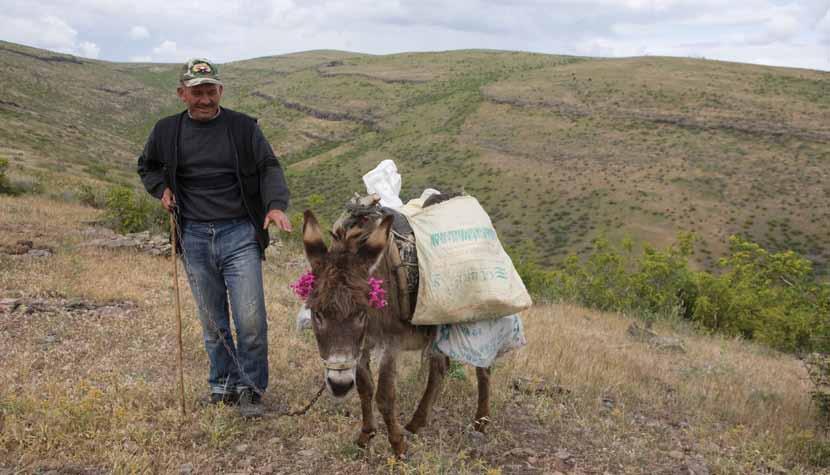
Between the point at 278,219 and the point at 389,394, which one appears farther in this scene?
the point at 278,219

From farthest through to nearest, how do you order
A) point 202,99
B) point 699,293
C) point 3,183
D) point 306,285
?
point 699,293, point 3,183, point 202,99, point 306,285

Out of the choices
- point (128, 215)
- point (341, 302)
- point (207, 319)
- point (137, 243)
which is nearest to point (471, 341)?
point (341, 302)

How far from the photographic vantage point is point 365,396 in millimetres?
3928

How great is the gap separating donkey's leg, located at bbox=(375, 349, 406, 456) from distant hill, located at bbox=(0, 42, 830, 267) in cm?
1743

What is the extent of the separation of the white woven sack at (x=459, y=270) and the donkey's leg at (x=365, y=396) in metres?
0.46

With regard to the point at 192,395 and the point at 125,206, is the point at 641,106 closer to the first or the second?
the point at 125,206

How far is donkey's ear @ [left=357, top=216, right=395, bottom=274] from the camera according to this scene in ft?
10.5

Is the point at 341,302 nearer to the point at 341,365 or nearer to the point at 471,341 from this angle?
the point at 341,365

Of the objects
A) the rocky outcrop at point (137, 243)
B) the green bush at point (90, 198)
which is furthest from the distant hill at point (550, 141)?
the rocky outcrop at point (137, 243)

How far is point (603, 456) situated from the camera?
170 inches

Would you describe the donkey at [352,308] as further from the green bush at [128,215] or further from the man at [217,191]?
the green bush at [128,215]

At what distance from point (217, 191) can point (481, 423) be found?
9.13ft

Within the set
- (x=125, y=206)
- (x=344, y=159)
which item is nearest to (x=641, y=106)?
(x=344, y=159)

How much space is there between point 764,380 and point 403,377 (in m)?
5.11
